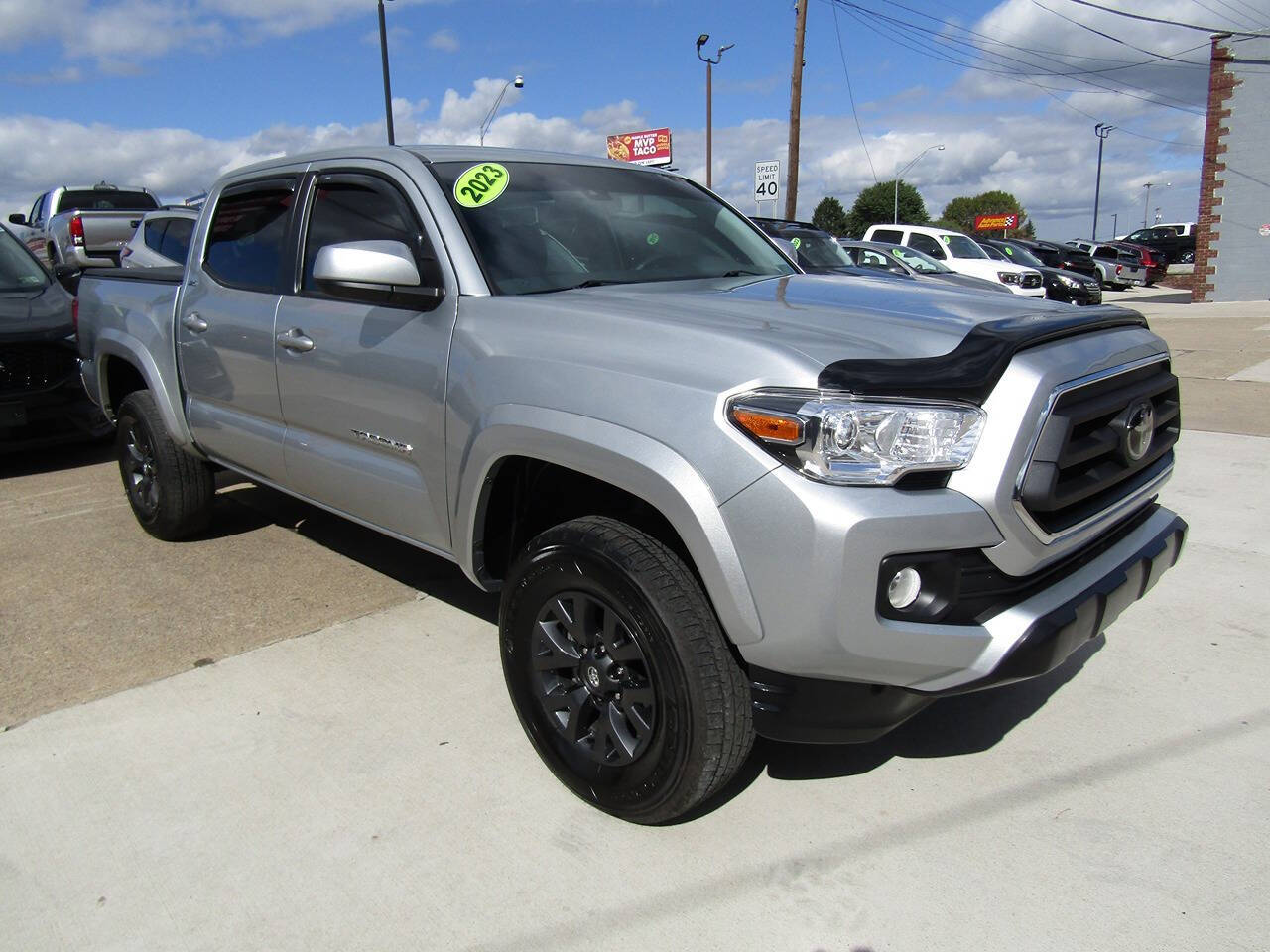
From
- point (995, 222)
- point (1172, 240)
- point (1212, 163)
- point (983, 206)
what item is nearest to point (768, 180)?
point (1212, 163)

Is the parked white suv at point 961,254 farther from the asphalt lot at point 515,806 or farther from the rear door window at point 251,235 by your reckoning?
the rear door window at point 251,235

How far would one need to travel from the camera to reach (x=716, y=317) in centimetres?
261

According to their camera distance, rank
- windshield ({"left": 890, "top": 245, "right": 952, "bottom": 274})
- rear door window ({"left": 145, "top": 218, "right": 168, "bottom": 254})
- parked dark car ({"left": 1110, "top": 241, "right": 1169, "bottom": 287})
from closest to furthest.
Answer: rear door window ({"left": 145, "top": 218, "right": 168, "bottom": 254})
windshield ({"left": 890, "top": 245, "right": 952, "bottom": 274})
parked dark car ({"left": 1110, "top": 241, "right": 1169, "bottom": 287})

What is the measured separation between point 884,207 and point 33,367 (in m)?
94.7

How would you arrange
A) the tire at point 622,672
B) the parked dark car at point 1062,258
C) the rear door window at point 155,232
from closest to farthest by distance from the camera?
the tire at point 622,672 → the rear door window at point 155,232 → the parked dark car at point 1062,258

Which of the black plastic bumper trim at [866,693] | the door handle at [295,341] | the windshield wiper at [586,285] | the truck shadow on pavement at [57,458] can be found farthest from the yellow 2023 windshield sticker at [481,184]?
the truck shadow on pavement at [57,458]

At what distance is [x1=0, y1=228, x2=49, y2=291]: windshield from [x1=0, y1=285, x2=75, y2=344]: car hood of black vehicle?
106mm

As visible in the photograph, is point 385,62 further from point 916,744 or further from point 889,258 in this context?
point 916,744

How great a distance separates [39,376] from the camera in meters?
6.70

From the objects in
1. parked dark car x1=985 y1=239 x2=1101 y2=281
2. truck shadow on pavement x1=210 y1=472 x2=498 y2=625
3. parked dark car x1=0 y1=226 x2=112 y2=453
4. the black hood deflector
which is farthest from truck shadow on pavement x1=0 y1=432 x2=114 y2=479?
parked dark car x1=985 y1=239 x2=1101 y2=281

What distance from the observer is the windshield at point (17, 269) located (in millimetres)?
7309

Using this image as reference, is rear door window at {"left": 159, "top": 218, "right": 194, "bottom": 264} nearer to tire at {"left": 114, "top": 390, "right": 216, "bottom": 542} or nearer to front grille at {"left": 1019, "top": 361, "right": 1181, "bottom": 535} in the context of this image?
tire at {"left": 114, "top": 390, "right": 216, "bottom": 542}

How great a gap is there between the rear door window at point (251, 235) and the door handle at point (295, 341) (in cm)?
30

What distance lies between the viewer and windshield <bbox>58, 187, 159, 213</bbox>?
17969 mm
